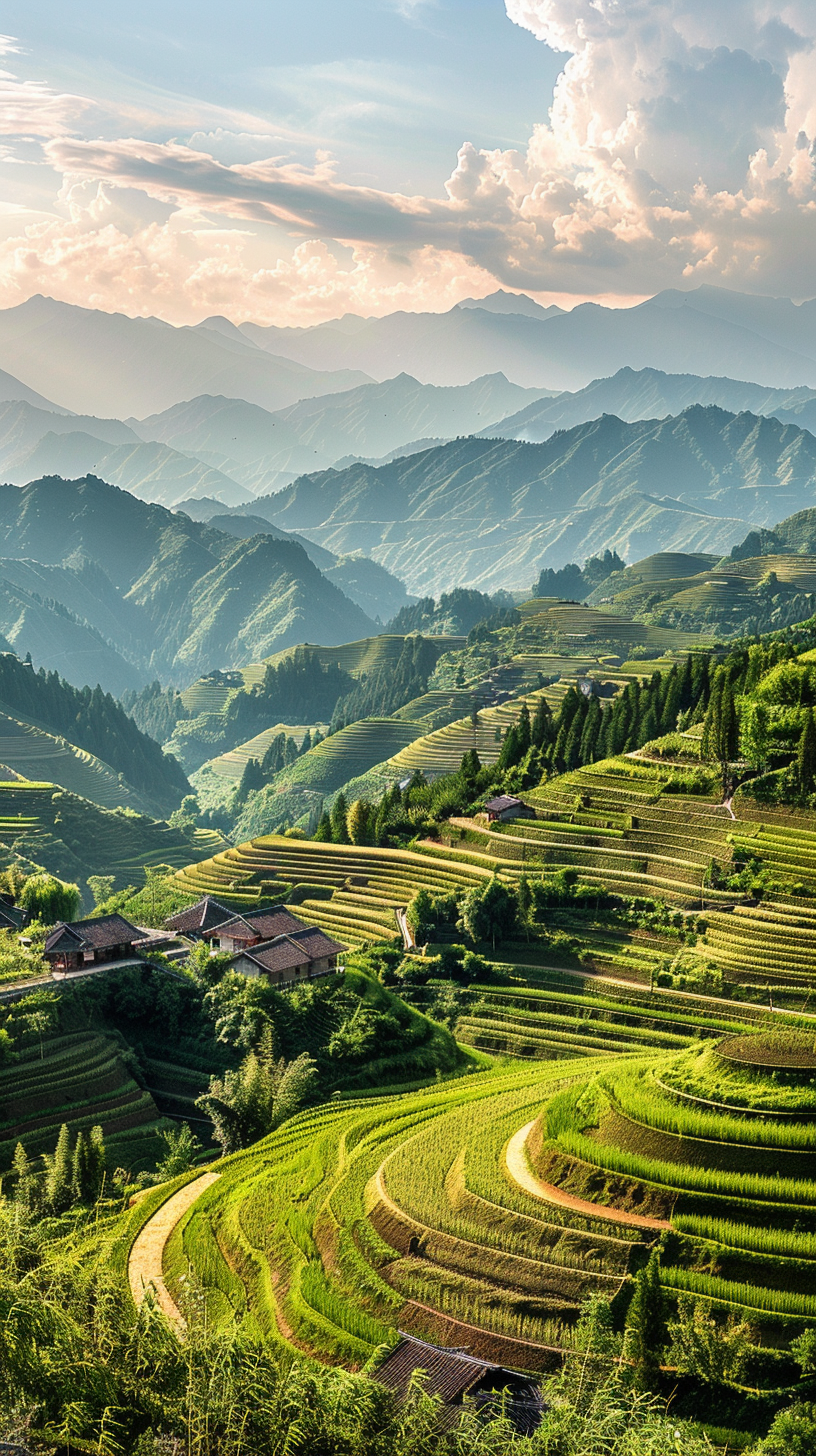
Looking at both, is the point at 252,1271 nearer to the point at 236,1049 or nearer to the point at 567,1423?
the point at 567,1423

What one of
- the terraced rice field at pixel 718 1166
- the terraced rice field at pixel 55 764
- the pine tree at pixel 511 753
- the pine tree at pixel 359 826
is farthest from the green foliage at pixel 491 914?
the terraced rice field at pixel 55 764

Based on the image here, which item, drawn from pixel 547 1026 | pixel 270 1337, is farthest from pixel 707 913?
pixel 270 1337

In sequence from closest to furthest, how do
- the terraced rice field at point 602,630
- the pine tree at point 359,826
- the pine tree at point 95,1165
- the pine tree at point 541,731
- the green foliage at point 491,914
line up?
the pine tree at point 95,1165
the green foliage at point 491,914
the pine tree at point 359,826
the pine tree at point 541,731
the terraced rice field at point 602,630

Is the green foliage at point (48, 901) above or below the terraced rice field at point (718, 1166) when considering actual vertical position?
above

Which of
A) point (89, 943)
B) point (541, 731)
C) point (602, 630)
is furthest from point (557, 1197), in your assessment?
point (602, 630)

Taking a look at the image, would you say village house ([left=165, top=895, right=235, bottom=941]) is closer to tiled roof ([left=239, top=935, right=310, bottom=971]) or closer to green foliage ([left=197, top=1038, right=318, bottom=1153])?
tiled roof ([left=239, top=935, right=310, bottom=971])

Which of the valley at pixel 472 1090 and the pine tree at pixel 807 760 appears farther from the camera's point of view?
the pine tree at pixel 807 760

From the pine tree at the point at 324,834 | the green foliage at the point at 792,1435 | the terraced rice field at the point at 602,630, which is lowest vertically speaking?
the green foliage at the point at 792,1435

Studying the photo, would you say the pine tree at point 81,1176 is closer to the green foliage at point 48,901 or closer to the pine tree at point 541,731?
the green foliage at point 48,901
